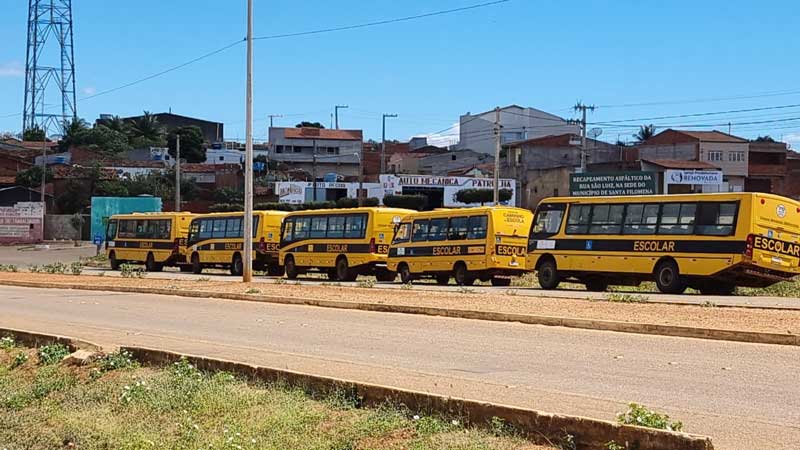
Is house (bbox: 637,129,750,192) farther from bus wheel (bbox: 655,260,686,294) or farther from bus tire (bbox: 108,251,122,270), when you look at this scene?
bus wheel (bbox: 655,260,686,294)

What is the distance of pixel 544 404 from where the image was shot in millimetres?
8188

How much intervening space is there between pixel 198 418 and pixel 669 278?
58.8 feet

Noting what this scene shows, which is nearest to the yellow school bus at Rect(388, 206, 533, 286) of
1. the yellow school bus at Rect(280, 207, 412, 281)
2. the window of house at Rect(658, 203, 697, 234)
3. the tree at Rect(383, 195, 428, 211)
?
the yellow school bus at Rect(280, 207, 412, 281)

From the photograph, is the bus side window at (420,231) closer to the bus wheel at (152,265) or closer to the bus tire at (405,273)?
the bus tire at (405,273)

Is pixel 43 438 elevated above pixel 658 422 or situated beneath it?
situated beneath

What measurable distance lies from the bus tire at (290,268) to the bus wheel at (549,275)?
43.3 feet

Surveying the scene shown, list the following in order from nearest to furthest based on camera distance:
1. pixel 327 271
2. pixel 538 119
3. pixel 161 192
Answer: pixel 327 271
pixel 161 192
pixel 538 119

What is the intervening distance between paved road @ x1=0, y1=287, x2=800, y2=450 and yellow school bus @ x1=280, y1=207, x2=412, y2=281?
15162 mm

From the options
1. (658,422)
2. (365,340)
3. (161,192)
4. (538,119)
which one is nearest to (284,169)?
(161,192)

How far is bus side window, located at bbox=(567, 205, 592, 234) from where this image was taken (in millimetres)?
27453

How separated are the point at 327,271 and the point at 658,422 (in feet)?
102

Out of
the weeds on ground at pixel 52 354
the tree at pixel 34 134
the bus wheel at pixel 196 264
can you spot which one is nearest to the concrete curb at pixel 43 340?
the weeds on ground at pixel 52 354

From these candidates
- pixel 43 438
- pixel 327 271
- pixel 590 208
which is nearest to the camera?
pixel 43 438

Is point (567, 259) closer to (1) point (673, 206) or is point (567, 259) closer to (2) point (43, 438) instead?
(1) point (673, 206)
